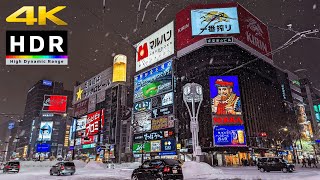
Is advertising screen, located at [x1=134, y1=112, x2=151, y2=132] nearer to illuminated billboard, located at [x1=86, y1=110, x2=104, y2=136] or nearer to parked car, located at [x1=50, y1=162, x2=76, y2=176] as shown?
illuminated billboard, located at [x1=86, y1=110, x2=104, y2=136]

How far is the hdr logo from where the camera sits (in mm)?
16500

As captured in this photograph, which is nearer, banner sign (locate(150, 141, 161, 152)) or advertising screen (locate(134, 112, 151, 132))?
banner sign (locate(150, 141, 161, 152))

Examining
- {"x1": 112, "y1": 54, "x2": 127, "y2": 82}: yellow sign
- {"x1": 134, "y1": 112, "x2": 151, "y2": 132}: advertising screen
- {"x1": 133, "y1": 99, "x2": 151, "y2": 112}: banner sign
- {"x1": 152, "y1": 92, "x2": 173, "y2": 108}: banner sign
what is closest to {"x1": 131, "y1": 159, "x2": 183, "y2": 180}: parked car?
{"x1": 152, "y1": 92, "x2": 173, "y2": 108}: banner sign

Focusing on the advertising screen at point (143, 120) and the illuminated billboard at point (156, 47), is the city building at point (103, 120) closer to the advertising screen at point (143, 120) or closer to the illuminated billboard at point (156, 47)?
the advertising screen at point (143, 120)

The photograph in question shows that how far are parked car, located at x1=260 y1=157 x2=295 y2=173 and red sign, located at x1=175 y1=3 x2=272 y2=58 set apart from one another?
4561 cm

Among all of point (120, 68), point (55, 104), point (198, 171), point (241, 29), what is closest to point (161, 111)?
point (120, 68)

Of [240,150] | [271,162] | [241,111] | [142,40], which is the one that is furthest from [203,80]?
[271,162]

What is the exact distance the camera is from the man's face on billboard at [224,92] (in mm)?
59344

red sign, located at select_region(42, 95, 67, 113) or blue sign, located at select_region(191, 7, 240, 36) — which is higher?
blue sign, located at select_region(191, 7, 240, 36)

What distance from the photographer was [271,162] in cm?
2523

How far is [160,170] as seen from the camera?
13680 mm

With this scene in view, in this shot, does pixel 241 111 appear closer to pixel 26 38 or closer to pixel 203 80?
pixel 203 80

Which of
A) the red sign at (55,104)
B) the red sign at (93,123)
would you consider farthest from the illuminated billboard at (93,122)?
the red sign at (55,104)

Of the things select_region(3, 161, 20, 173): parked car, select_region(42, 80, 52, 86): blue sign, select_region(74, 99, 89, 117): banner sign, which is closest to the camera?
select_region(3, 161, 20, 173): parked car
